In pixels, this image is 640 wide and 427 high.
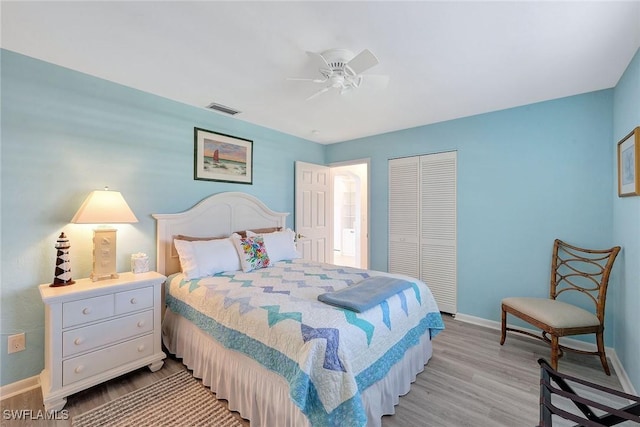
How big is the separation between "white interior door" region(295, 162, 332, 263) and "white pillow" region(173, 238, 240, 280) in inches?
62.6

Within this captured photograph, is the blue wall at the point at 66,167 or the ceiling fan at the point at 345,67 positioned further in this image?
the blue wall at the point at 66,167

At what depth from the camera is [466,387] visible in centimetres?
213

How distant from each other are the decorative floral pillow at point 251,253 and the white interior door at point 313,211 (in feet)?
4.23

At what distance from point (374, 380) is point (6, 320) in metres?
2.70

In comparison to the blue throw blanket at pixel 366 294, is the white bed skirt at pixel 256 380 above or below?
below

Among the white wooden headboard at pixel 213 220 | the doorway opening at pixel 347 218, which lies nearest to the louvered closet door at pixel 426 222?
the white wooden headboard at pixel 213 220

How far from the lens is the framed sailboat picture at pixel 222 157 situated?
316 centimetres

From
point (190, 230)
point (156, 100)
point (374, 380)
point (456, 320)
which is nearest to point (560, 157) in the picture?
point (456, 320)

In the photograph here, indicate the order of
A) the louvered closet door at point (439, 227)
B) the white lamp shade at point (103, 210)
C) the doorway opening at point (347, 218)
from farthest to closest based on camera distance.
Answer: the doorway opening at point (347, 218) < the louvered closet door at point (439, 227) < the white lamp shade at point (103, 210)

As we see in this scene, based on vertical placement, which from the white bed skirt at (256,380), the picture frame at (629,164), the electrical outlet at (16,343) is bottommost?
the white bed skirt at (256,380)

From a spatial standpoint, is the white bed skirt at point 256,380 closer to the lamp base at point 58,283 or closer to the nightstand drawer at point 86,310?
the nightstand drawer at point 86,310

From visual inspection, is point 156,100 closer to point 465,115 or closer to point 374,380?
point 374,380

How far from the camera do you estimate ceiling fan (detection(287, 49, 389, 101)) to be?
1.85 m

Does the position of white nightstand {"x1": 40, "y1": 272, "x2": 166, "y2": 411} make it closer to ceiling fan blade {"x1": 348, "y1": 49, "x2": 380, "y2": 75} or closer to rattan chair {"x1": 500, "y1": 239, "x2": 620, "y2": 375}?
ceiling fan blade {"x1": 348, "y1": 49, "x2": 380, "y2": 75}
